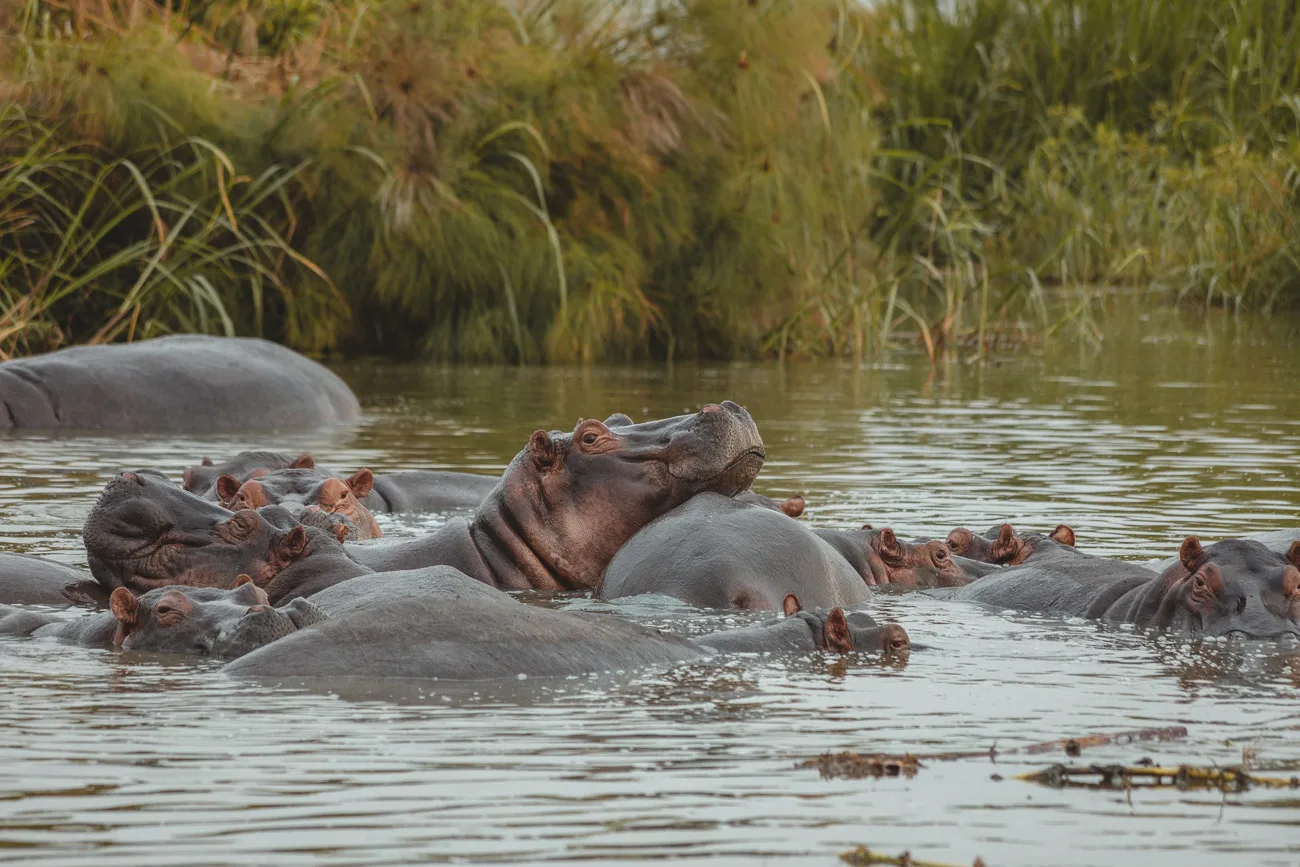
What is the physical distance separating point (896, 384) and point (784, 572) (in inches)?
343

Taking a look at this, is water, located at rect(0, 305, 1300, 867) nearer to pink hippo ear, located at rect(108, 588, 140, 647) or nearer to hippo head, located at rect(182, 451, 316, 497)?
pink hippo ear, located at rect(108, 588, 140, 647)

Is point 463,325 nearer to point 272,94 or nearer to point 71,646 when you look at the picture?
point 272,94

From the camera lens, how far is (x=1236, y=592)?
5254 millimetres

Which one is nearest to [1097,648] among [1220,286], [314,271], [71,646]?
[71,646]

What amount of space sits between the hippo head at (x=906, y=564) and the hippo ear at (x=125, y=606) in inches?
90.1

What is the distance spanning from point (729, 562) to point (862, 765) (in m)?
1.94

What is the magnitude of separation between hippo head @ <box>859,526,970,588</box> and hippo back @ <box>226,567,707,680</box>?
1.60 metres

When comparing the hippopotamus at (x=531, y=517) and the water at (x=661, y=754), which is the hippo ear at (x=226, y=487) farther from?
the hippopotamus at (x=531, y=517)

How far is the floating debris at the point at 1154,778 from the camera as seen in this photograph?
3602 millimetres

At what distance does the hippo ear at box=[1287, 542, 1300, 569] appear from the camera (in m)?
5.22

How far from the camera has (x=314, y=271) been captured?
14.9m

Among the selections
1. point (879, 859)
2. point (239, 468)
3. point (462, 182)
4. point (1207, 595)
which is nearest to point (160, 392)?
point (239, 468)

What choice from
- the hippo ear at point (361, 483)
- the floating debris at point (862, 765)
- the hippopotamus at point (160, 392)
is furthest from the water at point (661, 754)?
the hippopotamus at point (160, 392)

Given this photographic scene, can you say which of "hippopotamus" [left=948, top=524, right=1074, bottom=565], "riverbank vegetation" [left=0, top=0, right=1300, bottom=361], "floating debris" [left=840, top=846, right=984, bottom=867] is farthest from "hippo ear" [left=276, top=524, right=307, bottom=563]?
"riverbank vegetation" [left=0, top=0, right=1300, bottom=361]
